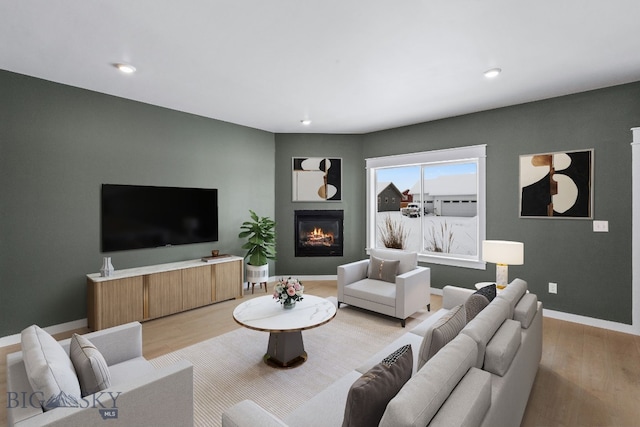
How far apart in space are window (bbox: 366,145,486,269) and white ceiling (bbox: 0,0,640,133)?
1.05 meters

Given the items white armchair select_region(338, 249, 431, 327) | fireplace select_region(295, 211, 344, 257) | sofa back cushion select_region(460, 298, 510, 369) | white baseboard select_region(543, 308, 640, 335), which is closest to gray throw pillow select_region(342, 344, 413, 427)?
sofa back cushion select_region(460, 298, 510, 369)

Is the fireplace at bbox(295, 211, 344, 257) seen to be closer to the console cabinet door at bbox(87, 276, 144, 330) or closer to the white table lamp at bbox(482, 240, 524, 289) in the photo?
the console cabinet door at bbox(87, 276, 144, 330)

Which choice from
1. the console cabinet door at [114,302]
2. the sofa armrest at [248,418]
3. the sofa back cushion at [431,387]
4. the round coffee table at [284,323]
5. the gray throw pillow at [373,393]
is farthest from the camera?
the console cabinet door at [114,302]

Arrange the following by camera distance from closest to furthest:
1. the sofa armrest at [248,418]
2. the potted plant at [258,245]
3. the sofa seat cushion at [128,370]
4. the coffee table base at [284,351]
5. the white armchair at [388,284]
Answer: the sofa armrest at [248,418] < the sofa seat cushion at [128,370] < the coffee table base at [284,351] < the white armchair at [388,284] < the potted plant at [258,245]

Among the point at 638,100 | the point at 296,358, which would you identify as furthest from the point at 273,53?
the point at 638,100

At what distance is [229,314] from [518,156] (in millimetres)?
4400

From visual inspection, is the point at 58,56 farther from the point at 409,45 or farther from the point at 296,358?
the point at 296,358

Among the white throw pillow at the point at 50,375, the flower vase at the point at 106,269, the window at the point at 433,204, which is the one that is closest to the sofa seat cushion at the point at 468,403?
the white throw pillow at the point at 50,375

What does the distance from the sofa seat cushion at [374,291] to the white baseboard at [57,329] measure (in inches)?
126

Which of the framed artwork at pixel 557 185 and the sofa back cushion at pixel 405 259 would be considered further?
the sofa back cushion at pixel 405 259

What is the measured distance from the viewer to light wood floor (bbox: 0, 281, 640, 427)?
83.7 inches

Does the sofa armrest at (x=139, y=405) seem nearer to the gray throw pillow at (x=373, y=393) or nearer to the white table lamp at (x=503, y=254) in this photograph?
the gray throw pillow at (x=373, y=393)

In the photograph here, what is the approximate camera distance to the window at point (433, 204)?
465cm

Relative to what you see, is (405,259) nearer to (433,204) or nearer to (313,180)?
(433,204)
